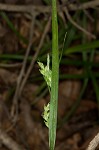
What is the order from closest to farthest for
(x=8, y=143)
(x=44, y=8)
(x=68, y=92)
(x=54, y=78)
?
(x=54, y=78) < (x=8, y=143) < (x=44, y=8) < (x=68, y=92)

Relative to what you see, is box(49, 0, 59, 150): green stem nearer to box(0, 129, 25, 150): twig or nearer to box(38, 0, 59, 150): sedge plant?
box(38, 0, 59, 150): sedge plant

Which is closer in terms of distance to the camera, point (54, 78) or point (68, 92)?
point (54, 78)

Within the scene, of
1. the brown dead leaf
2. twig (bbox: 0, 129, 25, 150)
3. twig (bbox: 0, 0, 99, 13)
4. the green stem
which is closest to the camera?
the green stem

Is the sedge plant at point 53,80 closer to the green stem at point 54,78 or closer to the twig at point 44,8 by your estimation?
the green stem at point 54,78

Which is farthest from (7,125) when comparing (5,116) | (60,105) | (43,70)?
(43,70)

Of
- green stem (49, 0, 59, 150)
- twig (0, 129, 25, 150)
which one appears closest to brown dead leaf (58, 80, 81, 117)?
twig (0, 129, 25, 150)

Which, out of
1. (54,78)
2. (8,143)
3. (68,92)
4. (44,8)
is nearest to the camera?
(54,78)

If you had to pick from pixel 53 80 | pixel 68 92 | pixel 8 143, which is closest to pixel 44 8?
pixel 68 92

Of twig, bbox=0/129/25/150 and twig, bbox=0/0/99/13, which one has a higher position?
twig, bbox=0/0/99/13

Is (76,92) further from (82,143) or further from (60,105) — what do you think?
(82,143)

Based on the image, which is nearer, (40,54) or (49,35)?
(40,54)

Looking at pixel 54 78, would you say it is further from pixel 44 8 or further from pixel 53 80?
pixel 44 8
